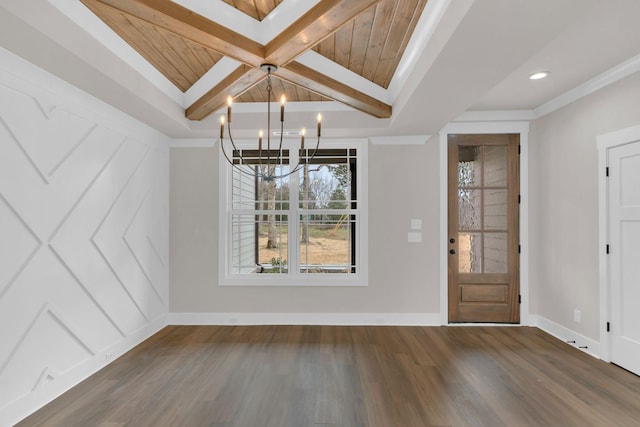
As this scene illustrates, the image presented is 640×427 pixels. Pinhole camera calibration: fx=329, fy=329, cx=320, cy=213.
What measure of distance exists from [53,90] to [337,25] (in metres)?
2.07

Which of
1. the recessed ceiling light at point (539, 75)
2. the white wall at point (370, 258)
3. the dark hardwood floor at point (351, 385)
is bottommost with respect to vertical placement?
the dark hardwood floor at point (351, 385)

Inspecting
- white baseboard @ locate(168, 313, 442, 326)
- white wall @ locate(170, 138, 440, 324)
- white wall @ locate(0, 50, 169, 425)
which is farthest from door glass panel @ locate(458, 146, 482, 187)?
white wall @ locate(0, 50, 169, 425)

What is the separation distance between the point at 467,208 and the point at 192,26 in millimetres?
→ 3473

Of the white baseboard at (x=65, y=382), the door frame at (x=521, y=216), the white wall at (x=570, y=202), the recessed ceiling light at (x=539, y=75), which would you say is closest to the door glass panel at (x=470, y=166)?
the door frame at (x=521, y=216)

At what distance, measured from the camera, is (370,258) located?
4.05 meters

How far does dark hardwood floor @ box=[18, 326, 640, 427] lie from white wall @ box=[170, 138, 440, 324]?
465 mm

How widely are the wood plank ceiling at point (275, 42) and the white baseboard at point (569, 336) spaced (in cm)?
301

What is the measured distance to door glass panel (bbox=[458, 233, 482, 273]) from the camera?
13.1 feet

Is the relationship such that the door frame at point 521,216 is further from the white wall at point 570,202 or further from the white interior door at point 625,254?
the white interior door at point 625,254

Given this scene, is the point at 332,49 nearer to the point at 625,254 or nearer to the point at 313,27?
the point at 313,27

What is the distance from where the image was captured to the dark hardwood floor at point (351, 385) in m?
2.16

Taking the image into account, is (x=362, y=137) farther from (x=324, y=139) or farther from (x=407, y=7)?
(x=407, y=7)

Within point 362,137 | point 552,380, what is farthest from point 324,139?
point 552,380

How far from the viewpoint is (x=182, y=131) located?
3.73 meters
